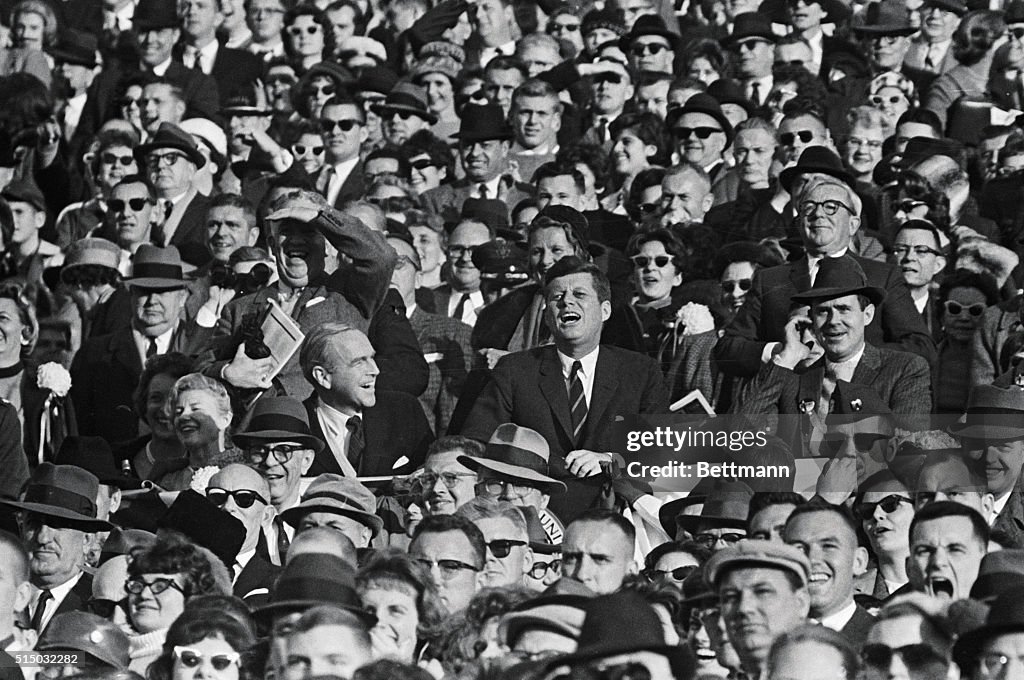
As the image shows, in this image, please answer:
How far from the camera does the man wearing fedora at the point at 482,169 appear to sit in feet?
50.9

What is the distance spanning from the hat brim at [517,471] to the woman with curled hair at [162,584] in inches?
50.4

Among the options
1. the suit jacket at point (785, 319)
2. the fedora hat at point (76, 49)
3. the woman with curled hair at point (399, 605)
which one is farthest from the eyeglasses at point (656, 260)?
the fedora hat at point (76, 49)

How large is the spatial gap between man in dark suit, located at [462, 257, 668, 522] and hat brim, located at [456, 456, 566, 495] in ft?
1.78

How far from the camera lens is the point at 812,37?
56.2 ft

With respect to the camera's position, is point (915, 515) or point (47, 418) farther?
point (47, 418)

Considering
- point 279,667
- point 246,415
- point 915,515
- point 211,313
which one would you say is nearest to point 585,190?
point 211,313

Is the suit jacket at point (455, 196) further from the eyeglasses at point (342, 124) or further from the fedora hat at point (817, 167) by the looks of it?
the fedora hat at point (817, 167)

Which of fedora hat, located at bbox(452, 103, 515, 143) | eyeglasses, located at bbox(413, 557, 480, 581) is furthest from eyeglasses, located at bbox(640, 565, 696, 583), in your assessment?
fedora hat, located at bbox(452, 103, 515, 143)

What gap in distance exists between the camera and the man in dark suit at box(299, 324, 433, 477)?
39.5 feet

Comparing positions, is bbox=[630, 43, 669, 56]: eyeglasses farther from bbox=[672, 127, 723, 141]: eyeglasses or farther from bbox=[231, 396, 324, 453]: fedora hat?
bbox=[231, 396, 324, 453]: fedora hat

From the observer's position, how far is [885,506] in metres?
10.6

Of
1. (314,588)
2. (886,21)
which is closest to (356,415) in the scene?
(314,588)

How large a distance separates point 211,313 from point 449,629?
15.2 feet

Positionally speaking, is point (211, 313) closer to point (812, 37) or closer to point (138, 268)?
point (138, 268)
